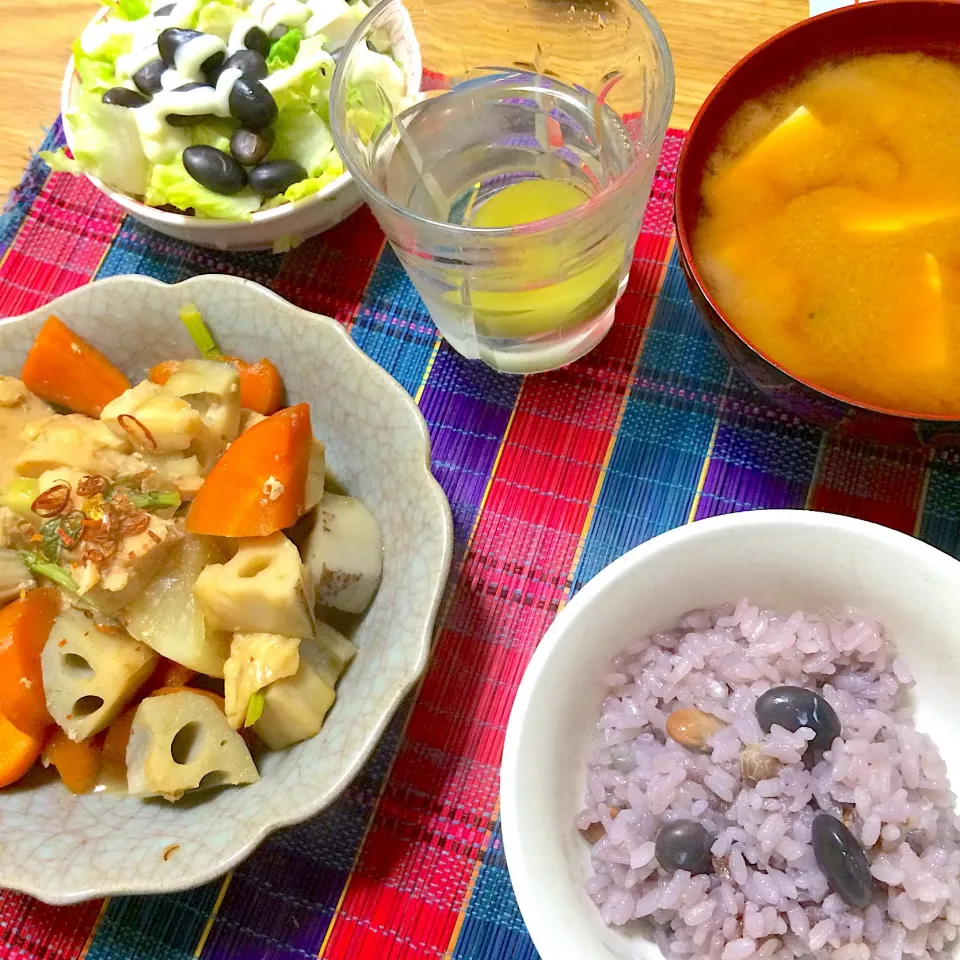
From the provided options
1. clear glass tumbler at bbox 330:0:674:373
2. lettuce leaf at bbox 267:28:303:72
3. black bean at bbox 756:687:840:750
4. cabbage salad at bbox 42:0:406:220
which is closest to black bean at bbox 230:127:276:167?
cabbage salad at bbox 42:0:406:220

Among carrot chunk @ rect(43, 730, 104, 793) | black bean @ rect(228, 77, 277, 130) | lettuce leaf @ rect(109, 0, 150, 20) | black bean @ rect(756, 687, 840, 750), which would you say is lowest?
carrot chunk @ rect(43, 730, 104, 793)

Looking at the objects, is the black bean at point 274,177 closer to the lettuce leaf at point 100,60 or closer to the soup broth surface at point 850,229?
the lettuce leaf at point 100,60

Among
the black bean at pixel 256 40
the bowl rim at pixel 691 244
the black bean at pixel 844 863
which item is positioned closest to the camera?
the black bean at pixel 844 863

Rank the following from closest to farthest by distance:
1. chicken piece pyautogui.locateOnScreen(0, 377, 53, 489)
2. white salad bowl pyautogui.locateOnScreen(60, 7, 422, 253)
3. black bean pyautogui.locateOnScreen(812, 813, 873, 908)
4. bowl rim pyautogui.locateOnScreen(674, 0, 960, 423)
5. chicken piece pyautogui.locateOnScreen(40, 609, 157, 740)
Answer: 1. black bean pyautogui.locateOnScreen(812, 813, 873, 908)
2. bowl rim pyautogui.locateOnScreen(674, 0, 960, 423)
3. chicken piece pyautogui.locateOnScreen(40, 609, 157, 740)
4. chicken piece pyautogui.locateOnScreen(0, 377, 53, 489)
5. white salad bowl pyautogui.locateOnScreen(60, 7, 422, 253)

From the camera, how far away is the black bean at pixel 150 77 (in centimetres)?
144

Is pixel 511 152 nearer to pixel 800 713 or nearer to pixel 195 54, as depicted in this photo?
pixel 195 54

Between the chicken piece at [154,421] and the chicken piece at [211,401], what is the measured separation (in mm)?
17

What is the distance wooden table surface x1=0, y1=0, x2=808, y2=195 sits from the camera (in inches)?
57.0

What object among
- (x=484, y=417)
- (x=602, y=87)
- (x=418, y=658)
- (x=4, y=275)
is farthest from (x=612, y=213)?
(x=4, y=275)

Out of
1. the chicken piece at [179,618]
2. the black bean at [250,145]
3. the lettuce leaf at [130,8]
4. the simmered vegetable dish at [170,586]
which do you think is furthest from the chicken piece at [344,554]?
the lettuce leaf at [130,8]

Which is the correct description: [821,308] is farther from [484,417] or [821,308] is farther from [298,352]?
[298,352]

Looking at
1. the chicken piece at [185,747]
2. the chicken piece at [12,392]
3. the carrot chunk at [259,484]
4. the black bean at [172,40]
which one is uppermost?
the black bean at [172,40]

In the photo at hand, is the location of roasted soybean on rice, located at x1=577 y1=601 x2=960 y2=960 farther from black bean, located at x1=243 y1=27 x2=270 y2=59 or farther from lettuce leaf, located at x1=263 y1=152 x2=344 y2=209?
black bean, located at x1=243 y1=27 x2=270 y2=59

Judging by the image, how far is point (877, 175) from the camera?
3.78 ft
